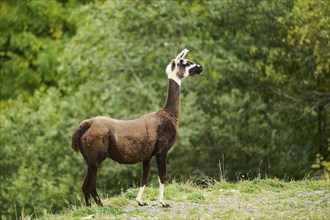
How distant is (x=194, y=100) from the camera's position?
90.4 feet

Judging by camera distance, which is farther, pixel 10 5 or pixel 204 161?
pixel 10 5

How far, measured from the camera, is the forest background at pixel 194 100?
2688 cm

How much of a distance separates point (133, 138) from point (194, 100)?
569 inches

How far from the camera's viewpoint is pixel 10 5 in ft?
139

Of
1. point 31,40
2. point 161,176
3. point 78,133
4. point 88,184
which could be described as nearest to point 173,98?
point 161,176

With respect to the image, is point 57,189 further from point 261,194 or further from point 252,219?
point 252,219

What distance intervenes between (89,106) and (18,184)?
3709mm

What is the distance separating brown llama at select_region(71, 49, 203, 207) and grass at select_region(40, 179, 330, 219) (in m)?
0.36

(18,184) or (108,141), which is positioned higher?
(108,141)

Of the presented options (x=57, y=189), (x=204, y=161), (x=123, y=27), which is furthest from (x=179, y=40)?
(x=57, y=189)

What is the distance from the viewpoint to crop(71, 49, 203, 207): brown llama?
42.2ft

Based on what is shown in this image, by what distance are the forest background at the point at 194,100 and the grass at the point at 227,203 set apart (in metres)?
10.3

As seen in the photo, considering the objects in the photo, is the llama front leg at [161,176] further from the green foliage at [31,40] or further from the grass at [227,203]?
the green foliage at [31,40]

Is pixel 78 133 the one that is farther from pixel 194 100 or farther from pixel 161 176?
pixel 194 100
